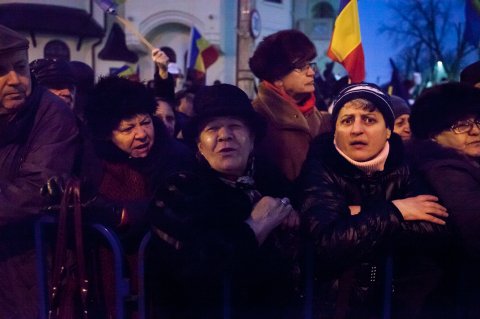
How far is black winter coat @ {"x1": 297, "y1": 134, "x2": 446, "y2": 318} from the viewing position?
2254 millimetres

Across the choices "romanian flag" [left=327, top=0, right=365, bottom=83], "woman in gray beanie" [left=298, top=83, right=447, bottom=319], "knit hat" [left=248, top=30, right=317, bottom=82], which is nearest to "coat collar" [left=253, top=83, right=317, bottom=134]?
"knit hat" [left=248, top=30, right=317, bottom=82]

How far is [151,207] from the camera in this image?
2.19 metres

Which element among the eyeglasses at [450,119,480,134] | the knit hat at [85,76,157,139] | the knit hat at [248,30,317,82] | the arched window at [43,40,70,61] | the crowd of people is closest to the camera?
the crowd of people

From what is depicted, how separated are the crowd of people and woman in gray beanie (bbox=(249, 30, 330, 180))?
0.58 m

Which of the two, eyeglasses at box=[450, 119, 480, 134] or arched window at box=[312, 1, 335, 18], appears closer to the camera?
eyeglasses at box=[450, 119, 480, 134]

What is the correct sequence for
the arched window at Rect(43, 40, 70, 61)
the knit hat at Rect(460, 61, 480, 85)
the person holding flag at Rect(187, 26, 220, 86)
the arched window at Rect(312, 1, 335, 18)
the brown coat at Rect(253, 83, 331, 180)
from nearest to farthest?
the brown coat at Rect(253, 83, 331, 180) → the knit hat at Rect(460, 61, 480, 85) → the person holding flag at Rect(187, 26, 220, 86) → the arched window at Rect(43, 40, 70, 61) → the arched window at Rect(312, 1, 335, 18)

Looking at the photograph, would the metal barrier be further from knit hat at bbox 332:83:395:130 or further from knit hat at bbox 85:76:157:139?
knit hat at bbox 332:83:395:130

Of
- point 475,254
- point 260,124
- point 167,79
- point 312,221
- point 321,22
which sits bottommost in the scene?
point 475,254

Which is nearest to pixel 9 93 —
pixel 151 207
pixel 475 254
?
pixel 151 207

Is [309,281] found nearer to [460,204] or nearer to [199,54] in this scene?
[460,204]

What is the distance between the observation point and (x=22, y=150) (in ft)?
8.09

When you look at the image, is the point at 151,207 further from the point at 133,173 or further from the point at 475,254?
the point at 475,254

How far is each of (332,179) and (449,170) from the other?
53cm

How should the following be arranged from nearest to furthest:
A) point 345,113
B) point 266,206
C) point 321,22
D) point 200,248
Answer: point 200,248 → point 266,206 → point 345,113 → point 321,22
